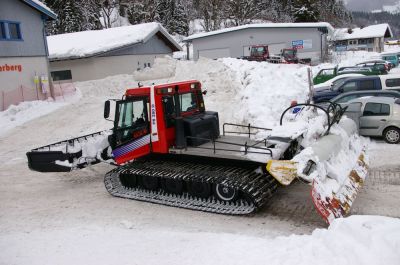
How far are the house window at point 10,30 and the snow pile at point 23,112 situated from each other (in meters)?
3.37

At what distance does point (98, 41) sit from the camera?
29.1 metres

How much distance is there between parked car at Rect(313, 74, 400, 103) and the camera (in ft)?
58.2

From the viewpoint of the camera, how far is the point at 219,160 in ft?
28.6

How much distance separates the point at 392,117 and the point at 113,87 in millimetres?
A: 17258

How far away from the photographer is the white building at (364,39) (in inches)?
2958

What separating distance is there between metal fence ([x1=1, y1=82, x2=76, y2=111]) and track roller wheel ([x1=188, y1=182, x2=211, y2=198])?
15560 millimetres

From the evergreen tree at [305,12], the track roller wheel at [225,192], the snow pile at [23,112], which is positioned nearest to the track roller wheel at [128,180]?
the track roller wheel at [225,192]

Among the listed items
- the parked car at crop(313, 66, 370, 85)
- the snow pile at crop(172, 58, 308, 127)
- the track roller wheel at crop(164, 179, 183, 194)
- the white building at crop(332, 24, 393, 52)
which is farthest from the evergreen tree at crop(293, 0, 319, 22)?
the track roller wheel at crop(164, 179, 183, 194)

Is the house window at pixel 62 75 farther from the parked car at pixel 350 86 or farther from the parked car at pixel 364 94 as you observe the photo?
the parked car at pixel 364 94

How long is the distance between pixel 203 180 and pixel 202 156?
73 centimetres

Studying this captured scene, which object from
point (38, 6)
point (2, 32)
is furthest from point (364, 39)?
point (2, 32)

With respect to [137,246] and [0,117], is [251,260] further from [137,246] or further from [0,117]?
[0,117]

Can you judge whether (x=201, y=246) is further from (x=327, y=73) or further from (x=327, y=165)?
(x=327, y=73)

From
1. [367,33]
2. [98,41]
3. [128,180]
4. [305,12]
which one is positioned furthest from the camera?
[367,33]
